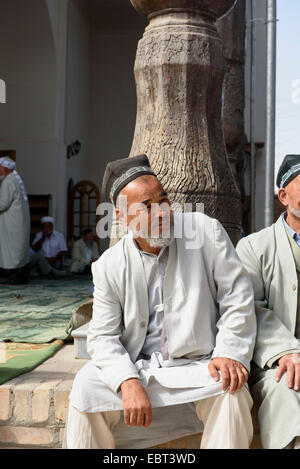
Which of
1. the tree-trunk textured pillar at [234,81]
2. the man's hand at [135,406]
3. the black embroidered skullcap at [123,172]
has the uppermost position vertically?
the tree-trunk textured pillar at [234,81]

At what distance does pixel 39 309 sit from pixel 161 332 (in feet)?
10.5

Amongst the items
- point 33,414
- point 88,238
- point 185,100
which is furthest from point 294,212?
point 88,238

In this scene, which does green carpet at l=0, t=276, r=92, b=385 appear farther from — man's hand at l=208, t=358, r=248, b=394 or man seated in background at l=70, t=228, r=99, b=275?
man seated in background at l=70, t=228, r=99, b=275

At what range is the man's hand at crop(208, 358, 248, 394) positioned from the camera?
199 cm

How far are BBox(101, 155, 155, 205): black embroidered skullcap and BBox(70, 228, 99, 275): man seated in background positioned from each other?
8377 mm

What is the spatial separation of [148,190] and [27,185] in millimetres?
9844

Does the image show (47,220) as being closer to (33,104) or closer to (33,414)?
(33,104)

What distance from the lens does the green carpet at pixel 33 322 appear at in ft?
10.1

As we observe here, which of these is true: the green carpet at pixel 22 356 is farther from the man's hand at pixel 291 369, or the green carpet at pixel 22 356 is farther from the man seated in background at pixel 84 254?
the man seated in background at pixel 84 254

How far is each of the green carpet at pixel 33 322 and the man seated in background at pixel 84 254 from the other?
8.87 feet

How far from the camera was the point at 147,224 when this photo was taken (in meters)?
2.21

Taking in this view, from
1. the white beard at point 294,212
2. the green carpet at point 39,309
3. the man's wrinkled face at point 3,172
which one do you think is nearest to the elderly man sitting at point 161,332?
the white beard at point 294,212

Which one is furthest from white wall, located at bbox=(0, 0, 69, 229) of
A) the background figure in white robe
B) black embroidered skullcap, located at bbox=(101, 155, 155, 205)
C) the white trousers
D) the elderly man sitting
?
the white trousers

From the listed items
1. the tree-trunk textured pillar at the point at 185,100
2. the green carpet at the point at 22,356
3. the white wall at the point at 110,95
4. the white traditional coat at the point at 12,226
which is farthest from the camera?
the white wall at the point at 110,95
